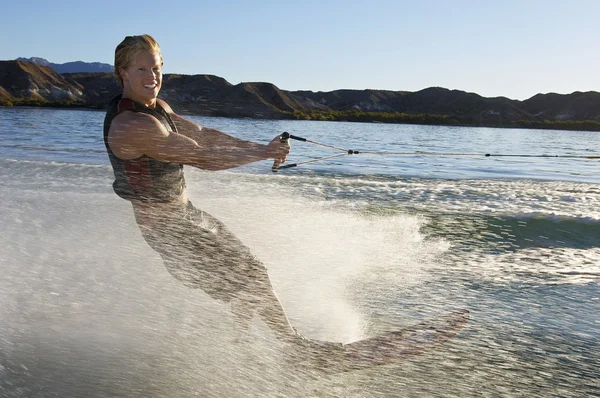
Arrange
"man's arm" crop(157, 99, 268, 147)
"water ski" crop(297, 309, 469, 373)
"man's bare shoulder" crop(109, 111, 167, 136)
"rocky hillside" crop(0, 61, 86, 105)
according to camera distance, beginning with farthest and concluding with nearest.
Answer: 1. "rocky hillside" crop(0, 61, 86, 105)
2. "man's arm" crop(157, 99, 268, 147)
3. "water ski" crop(297, 309, 469, 373)
4. "man's bare shoulder" crop(109, 111, 167, 136)

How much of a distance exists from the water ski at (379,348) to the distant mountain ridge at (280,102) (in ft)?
207

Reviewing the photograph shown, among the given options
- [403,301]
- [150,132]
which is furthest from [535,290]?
[150,132]

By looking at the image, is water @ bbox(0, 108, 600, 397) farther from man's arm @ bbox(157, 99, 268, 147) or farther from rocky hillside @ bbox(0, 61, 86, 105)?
rocky hillside @ bbox(0, 61, 86, 105)

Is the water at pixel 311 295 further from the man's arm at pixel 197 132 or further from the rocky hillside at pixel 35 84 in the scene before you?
the rocky hillside at pixel 35 84

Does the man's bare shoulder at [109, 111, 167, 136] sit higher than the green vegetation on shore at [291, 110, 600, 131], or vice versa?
the green vegetation on shore at [291, 110, 600, 131]

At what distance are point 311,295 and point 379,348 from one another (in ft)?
3.62

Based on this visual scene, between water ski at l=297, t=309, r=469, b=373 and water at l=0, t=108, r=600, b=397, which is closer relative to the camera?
water at l=0, t=108, r=600, b=397

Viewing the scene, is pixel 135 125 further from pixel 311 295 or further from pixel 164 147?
pixel 311 295

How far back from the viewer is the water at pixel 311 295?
2.99 meters

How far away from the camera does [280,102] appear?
85688 millimetres

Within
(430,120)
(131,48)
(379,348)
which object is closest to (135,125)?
(131,48)

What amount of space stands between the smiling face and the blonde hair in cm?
1

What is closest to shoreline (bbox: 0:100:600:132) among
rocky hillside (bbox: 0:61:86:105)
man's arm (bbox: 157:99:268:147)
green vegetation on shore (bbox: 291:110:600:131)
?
green vegetation on shore (bbox: 291:110:600:131)

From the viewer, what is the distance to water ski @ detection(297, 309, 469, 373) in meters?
3.12
